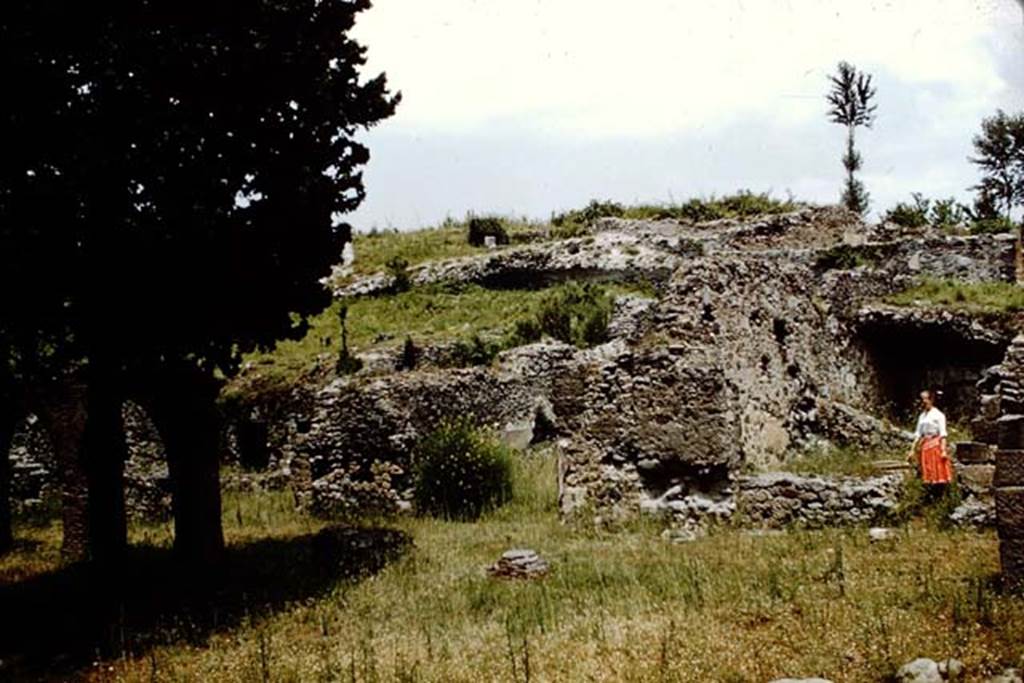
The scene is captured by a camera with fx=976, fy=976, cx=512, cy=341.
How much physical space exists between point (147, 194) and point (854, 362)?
55.7ft

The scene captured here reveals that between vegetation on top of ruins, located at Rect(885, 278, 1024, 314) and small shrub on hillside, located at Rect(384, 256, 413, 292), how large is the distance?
A: 1553 cm

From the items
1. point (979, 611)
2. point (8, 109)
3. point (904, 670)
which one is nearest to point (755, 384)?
point (979, 611)

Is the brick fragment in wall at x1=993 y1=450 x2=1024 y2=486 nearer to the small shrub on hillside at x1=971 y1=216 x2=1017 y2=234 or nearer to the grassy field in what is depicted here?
the grassy field

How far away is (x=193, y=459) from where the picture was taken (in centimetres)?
1230

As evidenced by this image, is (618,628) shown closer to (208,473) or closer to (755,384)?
(208,473)

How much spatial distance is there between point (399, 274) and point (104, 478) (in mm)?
22260

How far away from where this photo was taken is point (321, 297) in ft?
41.4

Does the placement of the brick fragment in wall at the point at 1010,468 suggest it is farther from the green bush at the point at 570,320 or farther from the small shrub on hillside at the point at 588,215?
the small shrub on hillside at the point at 588,215

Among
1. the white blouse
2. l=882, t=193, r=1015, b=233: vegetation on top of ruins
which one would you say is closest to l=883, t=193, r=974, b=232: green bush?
l=882, t=193, r=1015, b=233: vegetation on top of ruins

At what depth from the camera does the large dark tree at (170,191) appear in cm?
1016

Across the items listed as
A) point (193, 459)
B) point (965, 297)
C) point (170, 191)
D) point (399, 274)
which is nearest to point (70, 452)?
point (193, 459)

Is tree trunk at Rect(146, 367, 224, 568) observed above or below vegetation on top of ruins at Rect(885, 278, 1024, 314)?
below

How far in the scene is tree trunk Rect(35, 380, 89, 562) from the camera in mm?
15078

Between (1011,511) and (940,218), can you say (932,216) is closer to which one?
(940,218)
